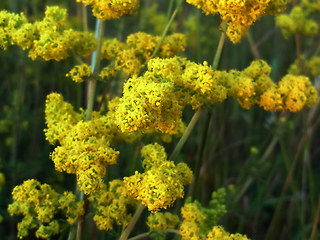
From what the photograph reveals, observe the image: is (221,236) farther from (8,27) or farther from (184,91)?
(8,27)

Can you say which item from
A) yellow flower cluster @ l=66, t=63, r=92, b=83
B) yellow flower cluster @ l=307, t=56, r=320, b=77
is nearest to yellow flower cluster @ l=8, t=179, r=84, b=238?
yellow flower cluster @ l=66, t=63, r=92, b=83

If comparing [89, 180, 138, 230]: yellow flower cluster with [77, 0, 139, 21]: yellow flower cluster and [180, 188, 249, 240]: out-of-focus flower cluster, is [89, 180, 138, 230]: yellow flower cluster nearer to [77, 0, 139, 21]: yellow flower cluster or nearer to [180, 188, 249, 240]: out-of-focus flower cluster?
[180, 188, 249, 240]: out-of-focus flower cluster

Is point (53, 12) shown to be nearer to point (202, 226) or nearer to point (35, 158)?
point (202, 226)

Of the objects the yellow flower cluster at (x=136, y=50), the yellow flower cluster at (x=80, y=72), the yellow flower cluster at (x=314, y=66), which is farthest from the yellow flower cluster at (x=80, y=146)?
the yellow flower cluster at (x=314, y=66)

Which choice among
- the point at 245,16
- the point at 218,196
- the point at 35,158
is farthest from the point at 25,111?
the point at 245,16

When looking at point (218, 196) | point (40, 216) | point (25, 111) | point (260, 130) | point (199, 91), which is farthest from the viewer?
point (260, 130)
